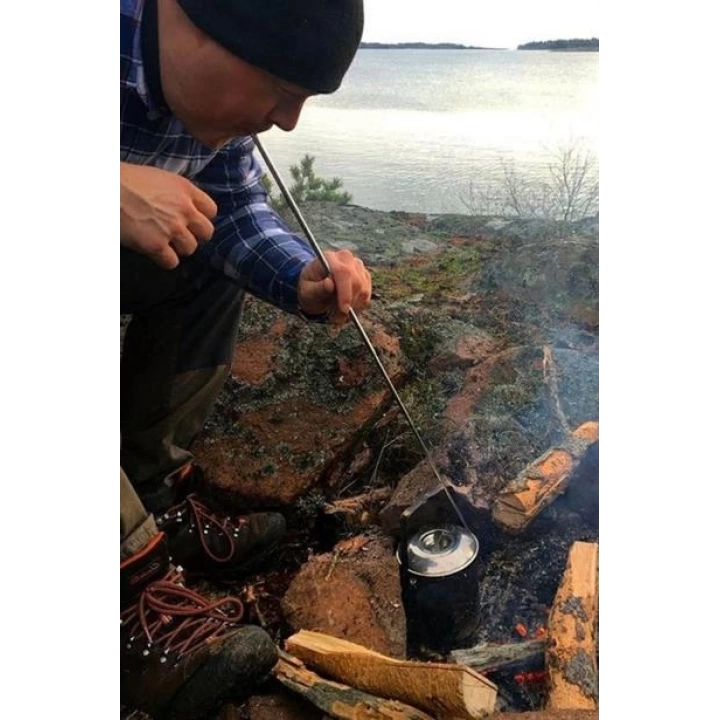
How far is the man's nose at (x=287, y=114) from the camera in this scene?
1651 mm

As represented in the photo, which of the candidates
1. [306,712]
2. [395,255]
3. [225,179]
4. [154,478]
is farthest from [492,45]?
[306,712]

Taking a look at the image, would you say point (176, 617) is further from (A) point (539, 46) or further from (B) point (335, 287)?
(A) point (539, 46)

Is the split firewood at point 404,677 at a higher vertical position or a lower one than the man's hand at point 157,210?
lower

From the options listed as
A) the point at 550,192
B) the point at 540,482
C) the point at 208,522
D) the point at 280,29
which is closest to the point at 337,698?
the point at 208,522

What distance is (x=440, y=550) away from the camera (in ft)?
5.87

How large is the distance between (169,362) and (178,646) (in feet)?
1.75

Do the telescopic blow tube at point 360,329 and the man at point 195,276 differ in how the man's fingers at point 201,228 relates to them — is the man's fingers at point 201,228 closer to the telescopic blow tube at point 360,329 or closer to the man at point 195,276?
the man at point 195,276

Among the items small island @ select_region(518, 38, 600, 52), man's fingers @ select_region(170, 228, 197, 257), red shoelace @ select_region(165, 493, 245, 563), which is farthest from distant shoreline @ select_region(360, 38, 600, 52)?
red shoelace @ select_region(165, 493, 245, 563)

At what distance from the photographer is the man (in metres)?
1.57

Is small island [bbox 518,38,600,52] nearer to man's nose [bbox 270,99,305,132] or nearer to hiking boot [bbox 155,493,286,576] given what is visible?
man's nose [bbox 270,99,305,132]

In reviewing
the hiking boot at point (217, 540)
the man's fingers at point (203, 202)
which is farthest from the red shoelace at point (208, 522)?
the man's fingers at point (203, 202)

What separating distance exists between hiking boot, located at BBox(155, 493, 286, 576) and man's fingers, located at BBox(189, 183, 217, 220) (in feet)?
1.85

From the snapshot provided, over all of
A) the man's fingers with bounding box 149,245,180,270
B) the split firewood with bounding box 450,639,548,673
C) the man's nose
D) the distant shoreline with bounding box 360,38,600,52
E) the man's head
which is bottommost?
the split firewood with bounding box 450,639,548,673

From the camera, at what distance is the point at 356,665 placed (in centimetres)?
167
